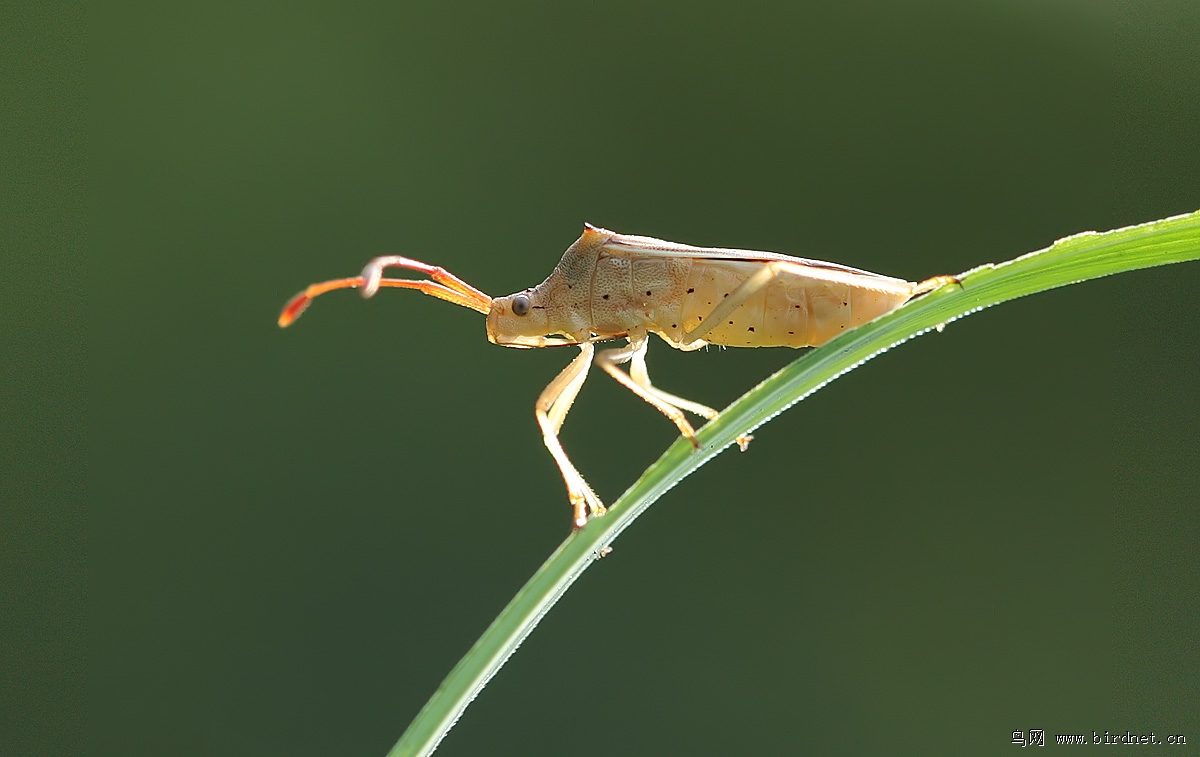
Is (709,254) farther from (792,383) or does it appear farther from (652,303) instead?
(792,383)

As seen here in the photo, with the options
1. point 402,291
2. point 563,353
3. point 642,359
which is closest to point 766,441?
point 563,353

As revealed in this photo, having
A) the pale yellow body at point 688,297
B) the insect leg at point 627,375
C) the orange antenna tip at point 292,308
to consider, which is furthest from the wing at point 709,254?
the orange antenna tip at point 292,308

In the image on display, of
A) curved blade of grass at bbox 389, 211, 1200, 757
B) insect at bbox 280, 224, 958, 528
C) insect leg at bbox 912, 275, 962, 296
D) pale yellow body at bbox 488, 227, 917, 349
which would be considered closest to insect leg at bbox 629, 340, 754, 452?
insect at bbox 280, 224, 958, 528

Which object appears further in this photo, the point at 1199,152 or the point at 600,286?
the point at 1199,152

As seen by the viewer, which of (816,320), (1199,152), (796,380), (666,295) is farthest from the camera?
(1199,152)

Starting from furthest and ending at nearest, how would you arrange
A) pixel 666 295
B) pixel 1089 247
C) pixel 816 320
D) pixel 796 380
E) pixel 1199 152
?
1. pixel 1199 152
2. pixel 666 295
3. pixel 816 320
4. pixel 796 380
5. pixel 1089 247

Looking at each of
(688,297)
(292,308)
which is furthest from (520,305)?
(292,308)

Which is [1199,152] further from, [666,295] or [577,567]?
[577,567]
